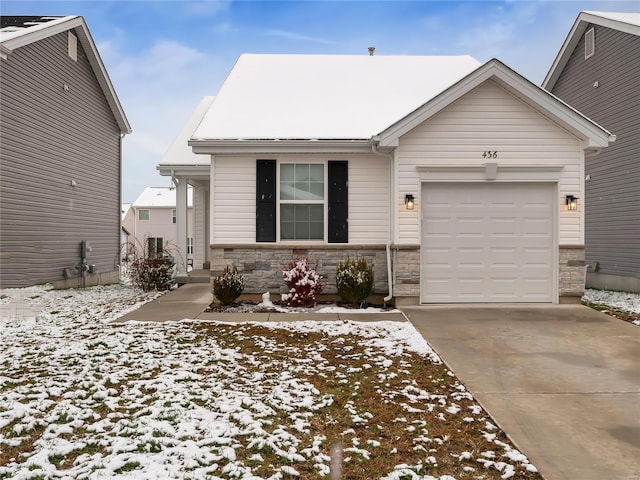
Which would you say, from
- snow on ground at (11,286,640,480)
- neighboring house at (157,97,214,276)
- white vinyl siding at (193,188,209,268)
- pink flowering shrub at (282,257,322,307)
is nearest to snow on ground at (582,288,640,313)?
snow on ground at (11,286,640,480)

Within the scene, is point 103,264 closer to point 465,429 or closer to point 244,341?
point 244,341

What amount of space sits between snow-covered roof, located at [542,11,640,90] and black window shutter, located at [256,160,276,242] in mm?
10042

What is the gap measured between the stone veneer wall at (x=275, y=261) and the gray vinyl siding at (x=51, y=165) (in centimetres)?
589

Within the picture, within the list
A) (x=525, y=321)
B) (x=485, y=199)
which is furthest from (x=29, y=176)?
(x=525, y=321)

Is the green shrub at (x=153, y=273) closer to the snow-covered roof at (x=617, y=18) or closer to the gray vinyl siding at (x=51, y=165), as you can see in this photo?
the gray vinyl siding at (x=51, y=165)

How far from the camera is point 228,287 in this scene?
902 cm

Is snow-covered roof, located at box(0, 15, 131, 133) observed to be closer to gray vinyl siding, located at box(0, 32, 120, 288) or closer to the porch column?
gray vinyl siding, located at box(0, 32, 120, 288)

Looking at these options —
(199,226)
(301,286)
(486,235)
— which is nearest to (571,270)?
(486,235)

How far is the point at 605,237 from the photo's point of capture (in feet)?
42.9

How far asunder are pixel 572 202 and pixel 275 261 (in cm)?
599

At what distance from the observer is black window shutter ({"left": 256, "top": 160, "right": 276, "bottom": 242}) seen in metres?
9.63

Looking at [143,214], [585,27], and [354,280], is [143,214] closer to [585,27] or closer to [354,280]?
[354,280]

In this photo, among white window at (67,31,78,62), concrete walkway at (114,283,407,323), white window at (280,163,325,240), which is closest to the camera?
concrete walkway at (114,283,407,323)

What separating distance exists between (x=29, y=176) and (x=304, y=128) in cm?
771
